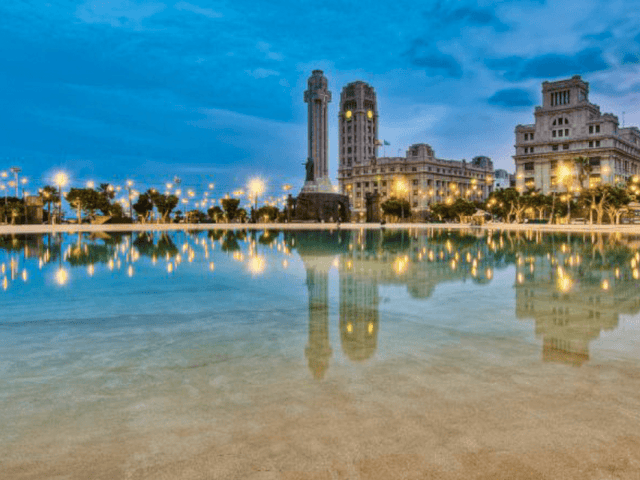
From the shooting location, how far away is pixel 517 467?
12.0ft

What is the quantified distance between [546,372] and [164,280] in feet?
38.4

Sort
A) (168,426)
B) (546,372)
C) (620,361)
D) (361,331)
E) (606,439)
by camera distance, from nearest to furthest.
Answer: (606,439)
(168,426)
(546,372)
(620,361)
(361,331)

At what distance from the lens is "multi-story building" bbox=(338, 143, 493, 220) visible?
515ft

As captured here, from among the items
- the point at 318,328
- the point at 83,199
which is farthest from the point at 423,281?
the point at 83,199

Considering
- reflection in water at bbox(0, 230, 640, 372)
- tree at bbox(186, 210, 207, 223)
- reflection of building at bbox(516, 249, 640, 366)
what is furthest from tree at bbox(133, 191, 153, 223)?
reflection of building at bbox(516, 249, 640, 366)

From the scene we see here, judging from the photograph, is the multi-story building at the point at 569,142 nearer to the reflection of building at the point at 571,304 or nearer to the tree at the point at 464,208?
the tree at the point at 464,208

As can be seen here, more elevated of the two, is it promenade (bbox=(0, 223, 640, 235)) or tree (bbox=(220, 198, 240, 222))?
tree (bbox=(220, 198, 240, 222))

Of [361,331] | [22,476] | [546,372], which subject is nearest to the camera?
[22,476]

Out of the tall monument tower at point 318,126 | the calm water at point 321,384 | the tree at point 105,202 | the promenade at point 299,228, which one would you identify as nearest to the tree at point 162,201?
the tree at point 105,202

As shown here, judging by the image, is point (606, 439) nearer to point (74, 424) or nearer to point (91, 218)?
point (74, 424)

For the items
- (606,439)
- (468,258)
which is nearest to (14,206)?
(468,258)

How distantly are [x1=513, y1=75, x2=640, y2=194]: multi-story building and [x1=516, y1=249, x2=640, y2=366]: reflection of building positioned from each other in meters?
101

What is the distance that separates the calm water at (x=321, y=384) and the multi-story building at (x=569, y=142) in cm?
10913

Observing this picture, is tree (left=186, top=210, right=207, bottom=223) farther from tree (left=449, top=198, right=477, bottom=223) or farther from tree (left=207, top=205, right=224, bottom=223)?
tree (left=449, top=198, right=477, bottom=223)
